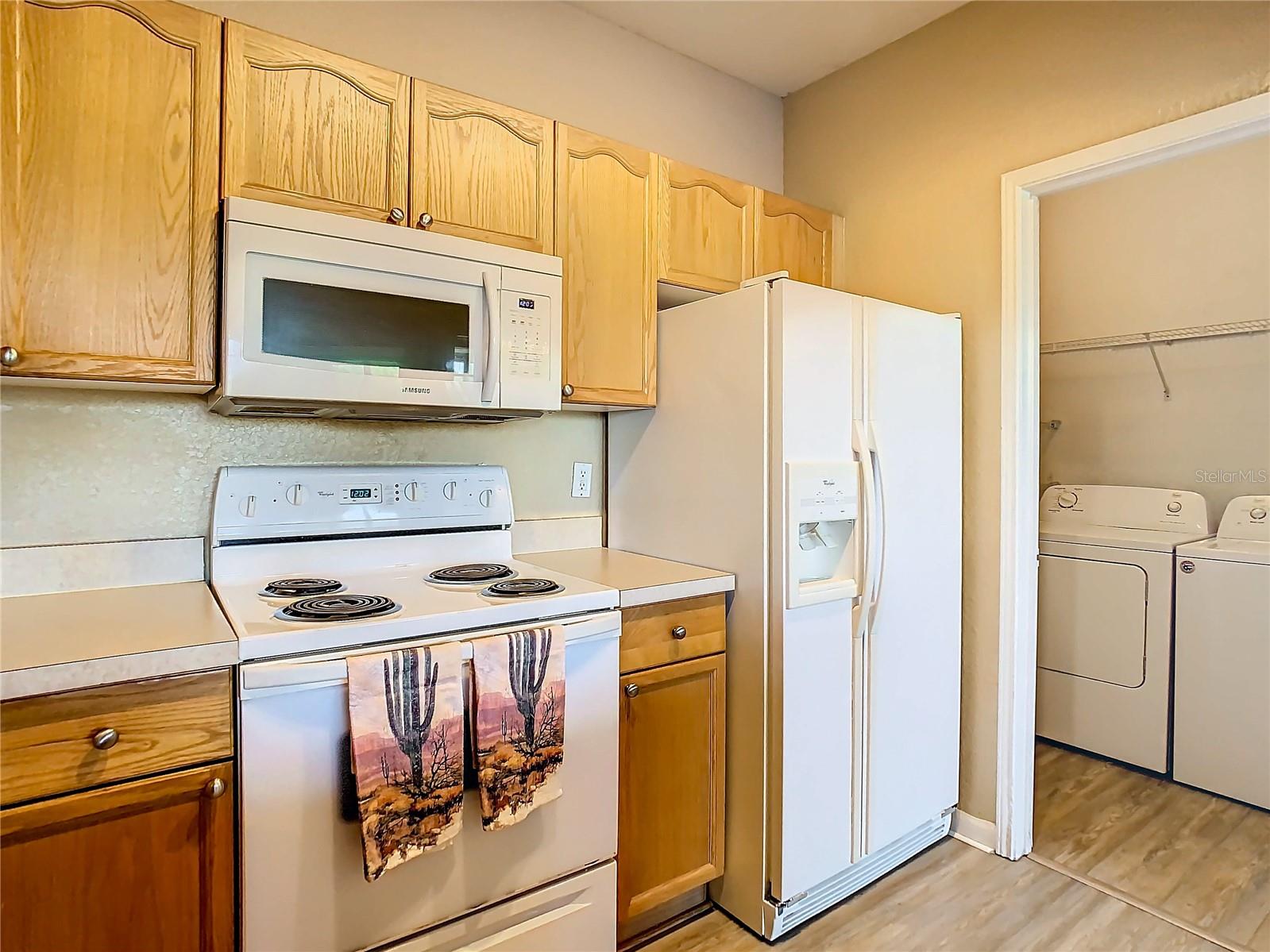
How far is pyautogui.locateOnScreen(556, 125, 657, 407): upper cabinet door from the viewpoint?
1995 mm

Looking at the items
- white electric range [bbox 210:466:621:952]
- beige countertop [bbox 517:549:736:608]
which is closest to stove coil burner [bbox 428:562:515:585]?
white electric range [bbox 210:466:621:952]

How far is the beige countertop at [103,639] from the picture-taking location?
1.11 meters

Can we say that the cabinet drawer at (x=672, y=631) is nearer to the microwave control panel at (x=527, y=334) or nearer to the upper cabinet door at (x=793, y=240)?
the microwave control panel at (x=527, y=334)

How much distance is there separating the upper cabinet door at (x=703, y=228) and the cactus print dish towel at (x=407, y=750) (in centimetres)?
137

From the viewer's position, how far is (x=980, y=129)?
7.66ft

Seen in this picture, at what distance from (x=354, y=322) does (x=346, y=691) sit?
817 mm

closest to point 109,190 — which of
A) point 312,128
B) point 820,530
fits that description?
point 312,128

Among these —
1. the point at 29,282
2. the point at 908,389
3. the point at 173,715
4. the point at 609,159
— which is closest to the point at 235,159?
the point at 29,282

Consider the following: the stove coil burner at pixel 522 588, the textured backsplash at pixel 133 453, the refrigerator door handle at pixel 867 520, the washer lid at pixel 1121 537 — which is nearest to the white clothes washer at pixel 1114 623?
the washer lid at pixel 1121 537

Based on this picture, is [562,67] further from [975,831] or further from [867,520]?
[975,831]

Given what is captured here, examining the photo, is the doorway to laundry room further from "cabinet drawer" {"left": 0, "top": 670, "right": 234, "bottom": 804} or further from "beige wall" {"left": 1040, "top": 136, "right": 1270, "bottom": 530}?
"cabinet drawer" {"left": 0, "top": 670, "right": 234, "bottom": 804}

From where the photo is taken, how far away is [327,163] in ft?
5.34

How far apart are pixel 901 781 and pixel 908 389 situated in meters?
1.17

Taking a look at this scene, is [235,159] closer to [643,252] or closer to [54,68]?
[54,68]
